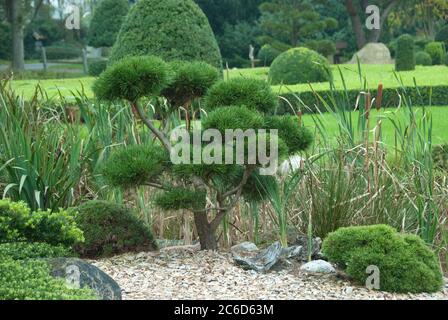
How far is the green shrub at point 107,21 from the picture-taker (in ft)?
99.0

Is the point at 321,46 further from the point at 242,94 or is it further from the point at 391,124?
the point at 242,94

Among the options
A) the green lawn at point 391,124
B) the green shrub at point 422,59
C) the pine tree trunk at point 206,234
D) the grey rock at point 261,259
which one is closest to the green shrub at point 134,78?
the pine tree trunk at point 206,234

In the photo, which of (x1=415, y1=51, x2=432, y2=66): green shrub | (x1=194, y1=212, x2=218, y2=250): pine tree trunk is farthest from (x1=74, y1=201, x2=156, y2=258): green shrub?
(x1=415, y1=51, x2=432, y2=66): green shrub

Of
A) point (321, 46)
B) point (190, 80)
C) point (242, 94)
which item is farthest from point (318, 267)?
point (321, 46)

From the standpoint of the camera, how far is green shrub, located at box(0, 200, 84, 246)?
4.85m

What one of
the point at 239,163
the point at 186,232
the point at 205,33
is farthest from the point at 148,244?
the point at 205,33

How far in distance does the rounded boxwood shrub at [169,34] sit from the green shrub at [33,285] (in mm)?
9240

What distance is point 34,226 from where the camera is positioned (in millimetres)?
4859

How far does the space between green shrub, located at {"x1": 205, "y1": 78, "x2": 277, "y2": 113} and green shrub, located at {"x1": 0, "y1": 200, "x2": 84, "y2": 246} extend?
1.17 meters

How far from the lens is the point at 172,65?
18.0ft

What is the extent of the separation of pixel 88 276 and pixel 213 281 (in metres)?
0.82

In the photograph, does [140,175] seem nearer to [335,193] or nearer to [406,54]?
[335,193]

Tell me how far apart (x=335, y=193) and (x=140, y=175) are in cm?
144

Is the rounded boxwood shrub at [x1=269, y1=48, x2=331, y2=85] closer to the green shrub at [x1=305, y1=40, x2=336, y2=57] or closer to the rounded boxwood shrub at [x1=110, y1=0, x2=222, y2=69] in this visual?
the rounded boxwood shrub at [x1=110, y1=0, x2=222, y2=69]
